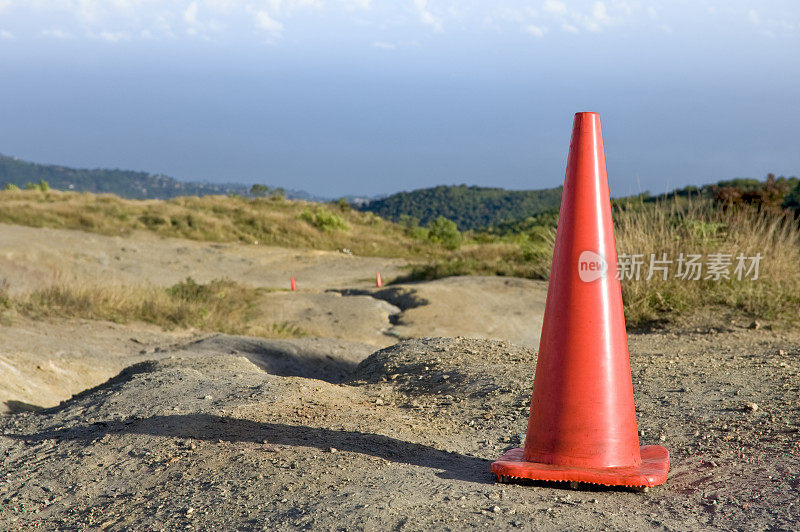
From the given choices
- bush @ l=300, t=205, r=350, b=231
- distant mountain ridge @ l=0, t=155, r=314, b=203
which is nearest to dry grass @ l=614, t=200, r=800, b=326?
bush @ l=300, t=205, r=350, b=231

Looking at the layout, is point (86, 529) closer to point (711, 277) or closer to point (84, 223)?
point (711, 277)

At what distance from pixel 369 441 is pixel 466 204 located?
5978 centimetres

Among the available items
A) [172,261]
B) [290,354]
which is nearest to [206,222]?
[172,261]

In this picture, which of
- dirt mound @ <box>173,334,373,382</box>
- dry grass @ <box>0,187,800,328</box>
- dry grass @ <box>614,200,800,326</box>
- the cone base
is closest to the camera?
the cone base

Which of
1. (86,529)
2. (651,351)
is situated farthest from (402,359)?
(86,529)

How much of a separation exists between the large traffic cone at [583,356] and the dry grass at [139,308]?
583cm

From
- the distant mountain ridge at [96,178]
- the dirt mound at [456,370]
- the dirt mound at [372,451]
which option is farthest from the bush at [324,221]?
the distant mountain ridge at [96,178]

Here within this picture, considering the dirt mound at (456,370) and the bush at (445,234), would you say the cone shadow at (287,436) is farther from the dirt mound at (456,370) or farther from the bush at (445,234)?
the bush at (445,234)

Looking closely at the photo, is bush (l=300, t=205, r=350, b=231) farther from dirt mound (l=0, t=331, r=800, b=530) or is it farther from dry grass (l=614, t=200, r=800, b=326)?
dirt mound (l=0, t=331, r=800, b=530)

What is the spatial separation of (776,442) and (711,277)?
509 cm

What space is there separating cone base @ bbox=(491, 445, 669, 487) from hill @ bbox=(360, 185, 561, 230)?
54354 mm

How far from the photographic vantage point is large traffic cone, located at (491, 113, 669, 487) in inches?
118

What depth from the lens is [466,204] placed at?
62688 mm

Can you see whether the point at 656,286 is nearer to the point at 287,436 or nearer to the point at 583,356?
the point at 583,356
